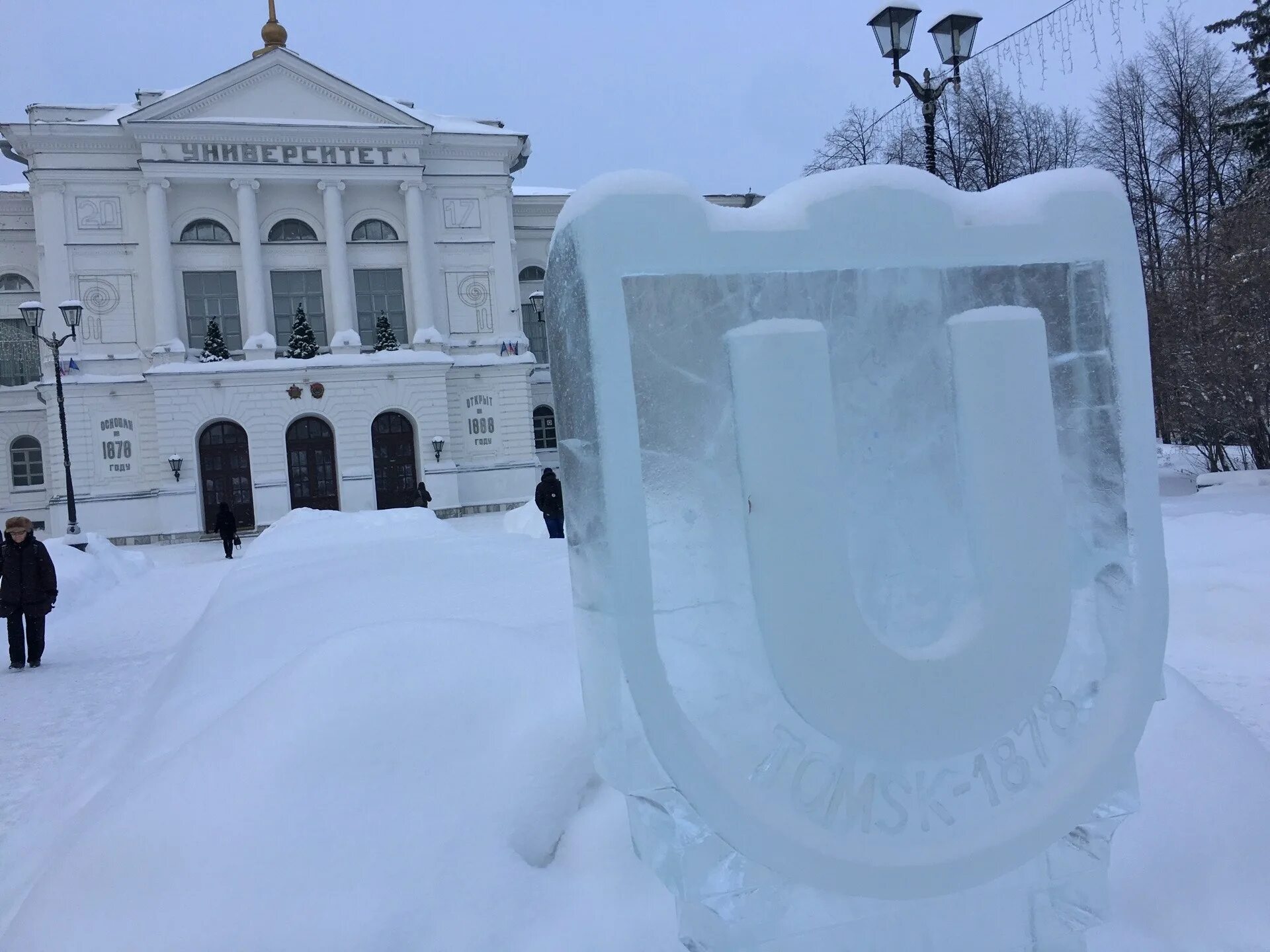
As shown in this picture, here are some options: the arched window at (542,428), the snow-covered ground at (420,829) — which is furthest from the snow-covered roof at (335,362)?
the snow-covered ground at (420,829)

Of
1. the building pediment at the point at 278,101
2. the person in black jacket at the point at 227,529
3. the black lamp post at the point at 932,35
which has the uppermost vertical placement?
the building pediment at the point at 278,101

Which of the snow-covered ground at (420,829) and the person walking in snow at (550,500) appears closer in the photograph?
the snow-covered ground at (420,829)

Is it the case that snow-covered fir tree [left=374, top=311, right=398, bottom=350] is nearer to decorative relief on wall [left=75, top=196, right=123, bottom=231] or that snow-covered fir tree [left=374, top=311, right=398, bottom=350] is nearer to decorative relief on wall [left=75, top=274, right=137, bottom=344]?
decorative relief on wall [left=75, top=274, right=137, bottom=344]

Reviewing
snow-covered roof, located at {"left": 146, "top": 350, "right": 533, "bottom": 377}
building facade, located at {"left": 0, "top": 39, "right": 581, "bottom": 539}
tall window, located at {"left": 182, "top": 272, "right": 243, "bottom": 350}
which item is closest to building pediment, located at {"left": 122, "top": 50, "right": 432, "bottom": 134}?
building facade, located at {"left": 0, "top": 39, "right": 581, "bottom": 539}

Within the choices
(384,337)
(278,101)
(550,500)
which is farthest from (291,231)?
(550,500)

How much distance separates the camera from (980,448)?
1.82 metres

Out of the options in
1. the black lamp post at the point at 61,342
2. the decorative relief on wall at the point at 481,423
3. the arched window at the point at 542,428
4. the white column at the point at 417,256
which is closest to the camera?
the black lamp post at the point at 61,342

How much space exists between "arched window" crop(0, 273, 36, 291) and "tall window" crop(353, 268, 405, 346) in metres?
10.2

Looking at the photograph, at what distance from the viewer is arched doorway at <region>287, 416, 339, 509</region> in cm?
2741

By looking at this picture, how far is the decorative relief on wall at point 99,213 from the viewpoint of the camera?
86.6ft

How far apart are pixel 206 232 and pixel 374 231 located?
467 centimetres

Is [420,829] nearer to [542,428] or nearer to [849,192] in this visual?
[849,192]

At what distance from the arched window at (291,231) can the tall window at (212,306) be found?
173cm

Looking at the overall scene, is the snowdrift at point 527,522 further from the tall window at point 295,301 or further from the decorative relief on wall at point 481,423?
the tall window at point 295,301
